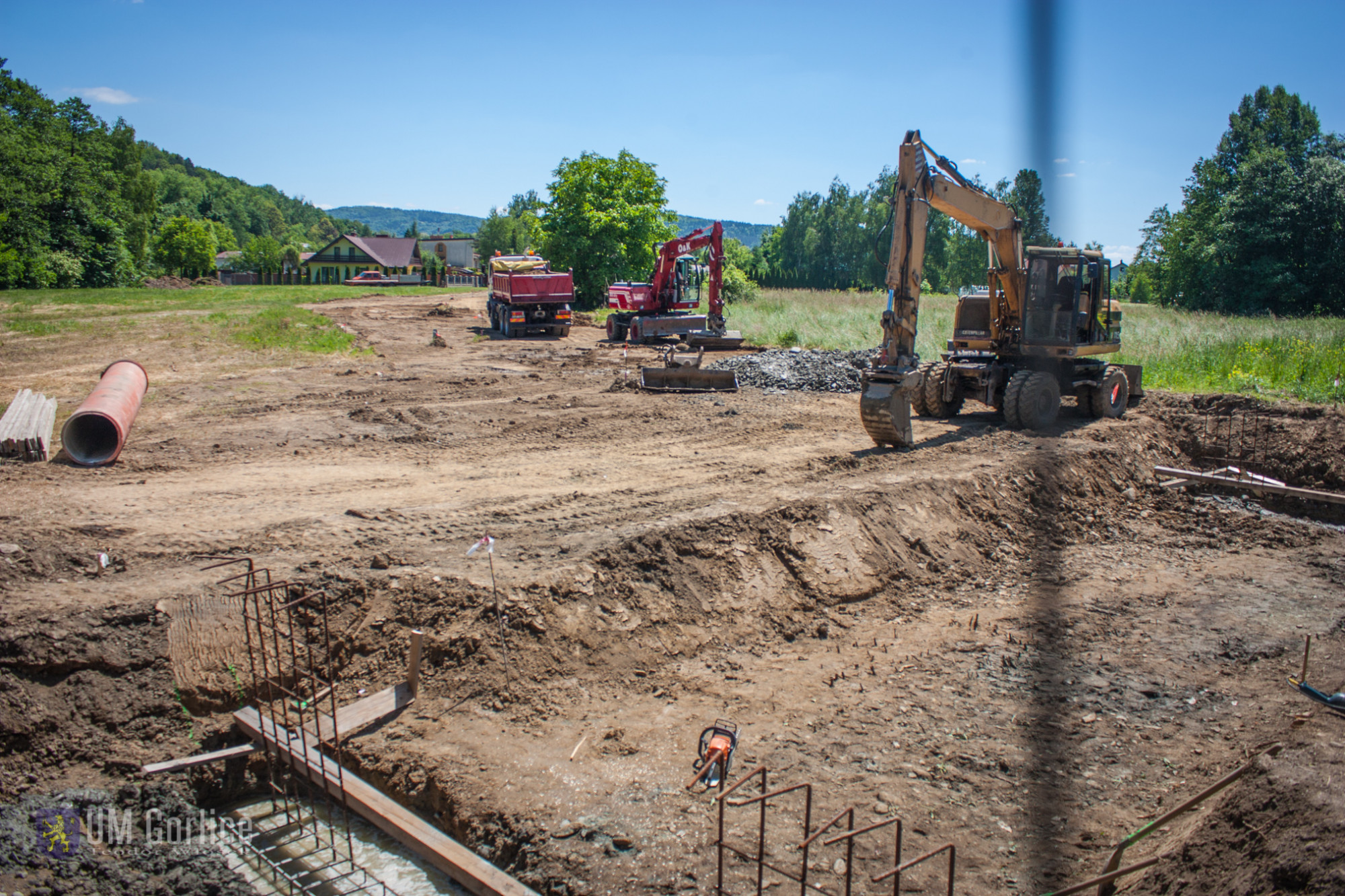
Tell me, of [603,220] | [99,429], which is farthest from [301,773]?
[603,220]

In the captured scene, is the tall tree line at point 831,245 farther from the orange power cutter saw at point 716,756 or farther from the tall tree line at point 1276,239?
the orange power cutter saw at point 716,756

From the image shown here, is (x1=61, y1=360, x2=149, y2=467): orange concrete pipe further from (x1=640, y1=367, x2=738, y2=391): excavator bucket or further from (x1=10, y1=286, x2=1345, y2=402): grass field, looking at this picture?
(x1=10, y1=286, x2=1345, y2=402): grass field

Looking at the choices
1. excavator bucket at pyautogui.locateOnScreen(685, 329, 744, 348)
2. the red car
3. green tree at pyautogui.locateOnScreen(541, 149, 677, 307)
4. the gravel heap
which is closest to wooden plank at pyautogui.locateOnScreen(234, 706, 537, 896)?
the gravel heap

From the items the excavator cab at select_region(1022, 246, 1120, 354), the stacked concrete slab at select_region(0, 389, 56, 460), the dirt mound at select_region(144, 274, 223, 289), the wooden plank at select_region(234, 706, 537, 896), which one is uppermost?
the dirt mound at select_region(144, 274, 223, 289)

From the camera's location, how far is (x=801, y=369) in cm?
1834

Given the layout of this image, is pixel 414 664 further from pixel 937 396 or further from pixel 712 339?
pixel 712 339

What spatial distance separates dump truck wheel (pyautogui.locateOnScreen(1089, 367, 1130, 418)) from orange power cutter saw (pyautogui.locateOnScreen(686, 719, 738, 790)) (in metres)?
11.2

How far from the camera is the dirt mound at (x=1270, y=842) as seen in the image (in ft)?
10.3

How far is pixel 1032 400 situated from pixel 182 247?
3250 inches

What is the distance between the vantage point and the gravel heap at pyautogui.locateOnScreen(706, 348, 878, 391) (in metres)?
17.6

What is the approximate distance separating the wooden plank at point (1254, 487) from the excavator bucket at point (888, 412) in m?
3.40

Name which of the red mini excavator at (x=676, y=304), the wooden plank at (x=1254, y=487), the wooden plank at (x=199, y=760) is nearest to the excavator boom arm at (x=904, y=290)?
the wooden plank at (x=1254, y=487)

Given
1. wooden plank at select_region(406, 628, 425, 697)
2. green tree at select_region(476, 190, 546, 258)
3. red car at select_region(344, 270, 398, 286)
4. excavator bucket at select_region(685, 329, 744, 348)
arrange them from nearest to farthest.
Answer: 1. wooden plank at select_region(406, 628, 425, 697)
2. excavator bucket at select_region(685, 329, 744, 348)
3. red car at select_region(344, 270, 398, 286)
4. green tree at select_region(476, 190, 546, 258)

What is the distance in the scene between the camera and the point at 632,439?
40.9 feet
